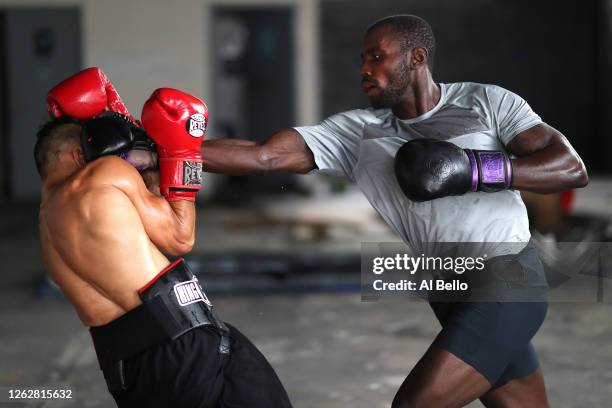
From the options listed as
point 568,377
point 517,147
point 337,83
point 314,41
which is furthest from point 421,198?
point 337,83

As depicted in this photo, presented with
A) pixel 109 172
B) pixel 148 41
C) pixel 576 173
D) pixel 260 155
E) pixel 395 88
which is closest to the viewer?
pixel 109 172

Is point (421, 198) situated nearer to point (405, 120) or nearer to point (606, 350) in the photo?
point (405, 120)

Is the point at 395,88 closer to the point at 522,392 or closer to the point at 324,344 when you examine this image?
the point at 522,392

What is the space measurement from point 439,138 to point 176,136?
0.76m

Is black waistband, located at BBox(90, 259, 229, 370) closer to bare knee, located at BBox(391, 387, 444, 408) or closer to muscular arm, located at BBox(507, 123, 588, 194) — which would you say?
bare knee, located at BBox(391, 387, 444, 408)

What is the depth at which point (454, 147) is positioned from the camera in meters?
2.06

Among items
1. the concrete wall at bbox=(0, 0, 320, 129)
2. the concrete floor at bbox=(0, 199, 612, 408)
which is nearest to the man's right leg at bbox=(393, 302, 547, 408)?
the concrete floor at bbox=(0, 199, 612, 408)

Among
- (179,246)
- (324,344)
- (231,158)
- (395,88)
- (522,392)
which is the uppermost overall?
(395,88)

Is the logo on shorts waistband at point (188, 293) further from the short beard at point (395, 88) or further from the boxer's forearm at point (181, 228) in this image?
the short beard at point (395, 88)

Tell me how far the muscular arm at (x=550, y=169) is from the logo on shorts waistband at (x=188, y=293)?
0.87 meters

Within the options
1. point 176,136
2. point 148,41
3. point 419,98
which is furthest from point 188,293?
point 148,41

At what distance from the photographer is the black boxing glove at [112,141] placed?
1941mm

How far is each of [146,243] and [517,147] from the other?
104 centimetres

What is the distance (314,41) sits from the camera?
36.0 feet
